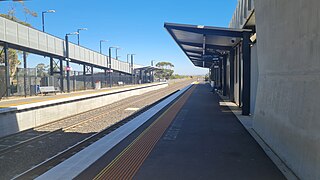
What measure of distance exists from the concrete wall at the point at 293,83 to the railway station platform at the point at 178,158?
65cm

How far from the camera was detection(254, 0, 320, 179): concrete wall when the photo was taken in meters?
4.97

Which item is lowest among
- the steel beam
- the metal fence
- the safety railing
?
the metal fence

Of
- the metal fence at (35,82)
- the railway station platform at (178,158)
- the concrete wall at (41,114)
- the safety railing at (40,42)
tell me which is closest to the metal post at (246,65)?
the railway station platform at (178,158)

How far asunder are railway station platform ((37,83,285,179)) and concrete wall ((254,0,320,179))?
65cm

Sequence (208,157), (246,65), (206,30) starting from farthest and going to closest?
1. (206,30)
2. (246,65)
3. (208,157)

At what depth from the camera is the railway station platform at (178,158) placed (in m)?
5.99

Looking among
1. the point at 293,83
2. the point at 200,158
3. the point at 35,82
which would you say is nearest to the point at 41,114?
the point at 200,158

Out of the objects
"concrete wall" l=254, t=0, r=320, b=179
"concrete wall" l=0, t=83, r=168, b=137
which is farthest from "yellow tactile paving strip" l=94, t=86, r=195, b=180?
"concrete wall" l=0, t=83, r=168, b=137

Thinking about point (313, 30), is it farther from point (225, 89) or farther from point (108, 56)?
point (108, 56)

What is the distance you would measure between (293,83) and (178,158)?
10.1 feet

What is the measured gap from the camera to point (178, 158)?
7.11 m

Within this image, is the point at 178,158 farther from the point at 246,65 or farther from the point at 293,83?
the point at 246,65

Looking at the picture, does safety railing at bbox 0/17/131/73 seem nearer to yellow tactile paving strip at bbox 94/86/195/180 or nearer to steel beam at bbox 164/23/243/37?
steel beam at bbox 164/23/243/37

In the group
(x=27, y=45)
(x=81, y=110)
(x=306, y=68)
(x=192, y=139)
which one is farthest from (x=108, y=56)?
(x=306, y=68)
